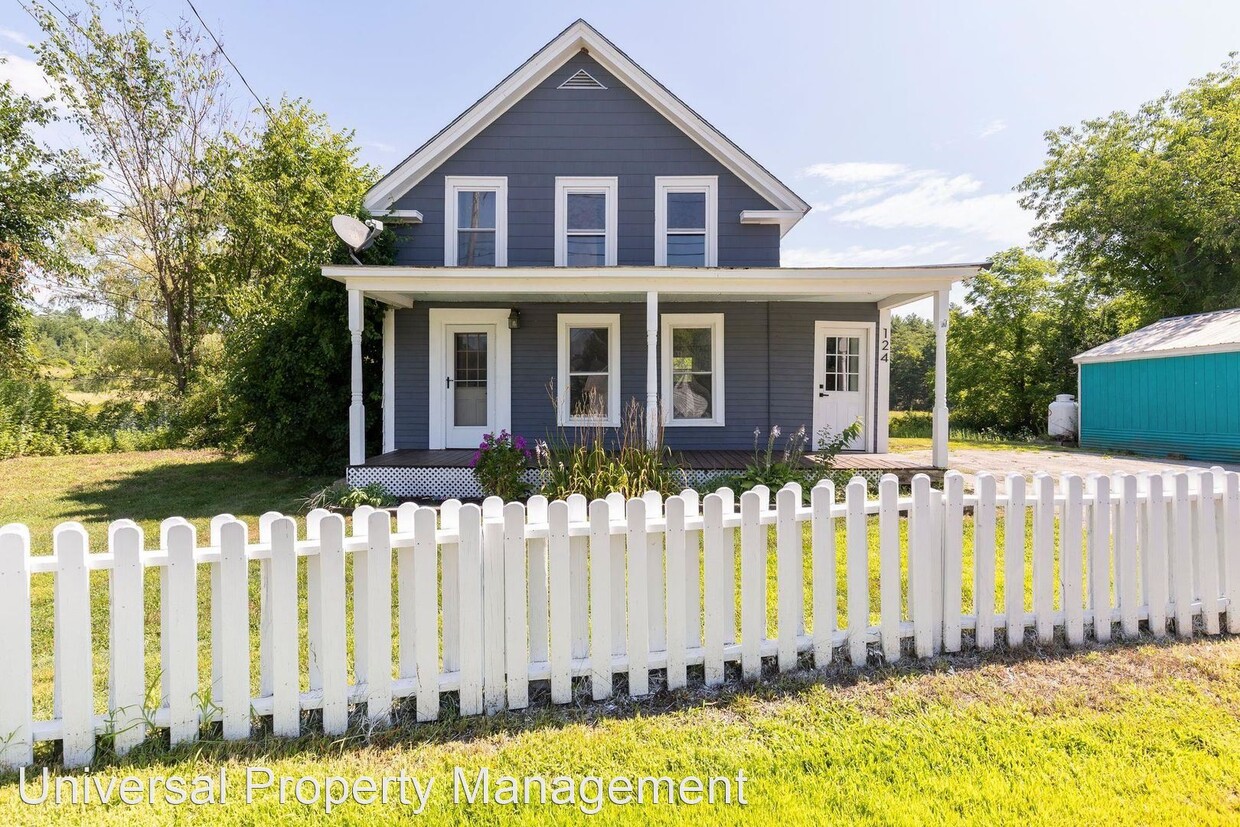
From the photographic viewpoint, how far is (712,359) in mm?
10109

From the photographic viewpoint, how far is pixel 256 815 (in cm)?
194

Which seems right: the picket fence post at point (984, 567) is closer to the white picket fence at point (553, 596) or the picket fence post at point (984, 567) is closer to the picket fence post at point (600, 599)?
the white picket fence at point (553, 596)

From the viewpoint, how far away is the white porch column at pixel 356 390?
26.5 ft

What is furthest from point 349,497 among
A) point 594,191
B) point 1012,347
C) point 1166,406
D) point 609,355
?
point 1012,347

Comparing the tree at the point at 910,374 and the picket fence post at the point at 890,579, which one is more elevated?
the tree at the point at 910,374

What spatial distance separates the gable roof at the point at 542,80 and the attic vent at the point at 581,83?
0.27 metres

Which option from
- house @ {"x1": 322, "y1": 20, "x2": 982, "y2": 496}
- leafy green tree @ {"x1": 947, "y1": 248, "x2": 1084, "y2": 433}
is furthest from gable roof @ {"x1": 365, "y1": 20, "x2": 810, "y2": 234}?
leafy green tree @ {"x1": 947, "y1": 248, "x2": 1084, "y2": 433}

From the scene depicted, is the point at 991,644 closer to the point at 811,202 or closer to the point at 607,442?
the point at 607,442

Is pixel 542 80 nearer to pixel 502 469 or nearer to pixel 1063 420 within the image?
pixel 502 469

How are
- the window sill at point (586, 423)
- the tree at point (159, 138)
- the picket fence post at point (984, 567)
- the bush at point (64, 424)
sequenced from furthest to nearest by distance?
1. the tree at point (159, 138)
2. the bush at point (64, 424)
3. the window sill at point (586, 423)
4. the picket fence post at point (984, 567)

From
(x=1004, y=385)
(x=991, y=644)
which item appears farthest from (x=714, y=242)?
(x=1004, y=385)

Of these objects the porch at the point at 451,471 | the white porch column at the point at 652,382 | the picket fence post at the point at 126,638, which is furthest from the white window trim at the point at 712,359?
the picket fence post at the point at 126,638

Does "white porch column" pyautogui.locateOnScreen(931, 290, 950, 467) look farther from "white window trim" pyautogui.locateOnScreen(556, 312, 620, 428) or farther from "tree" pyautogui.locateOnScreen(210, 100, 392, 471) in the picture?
"tree" pyautogui.locateOnScreen(210, 100, 392, 471)

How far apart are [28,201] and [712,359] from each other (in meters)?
17.8
